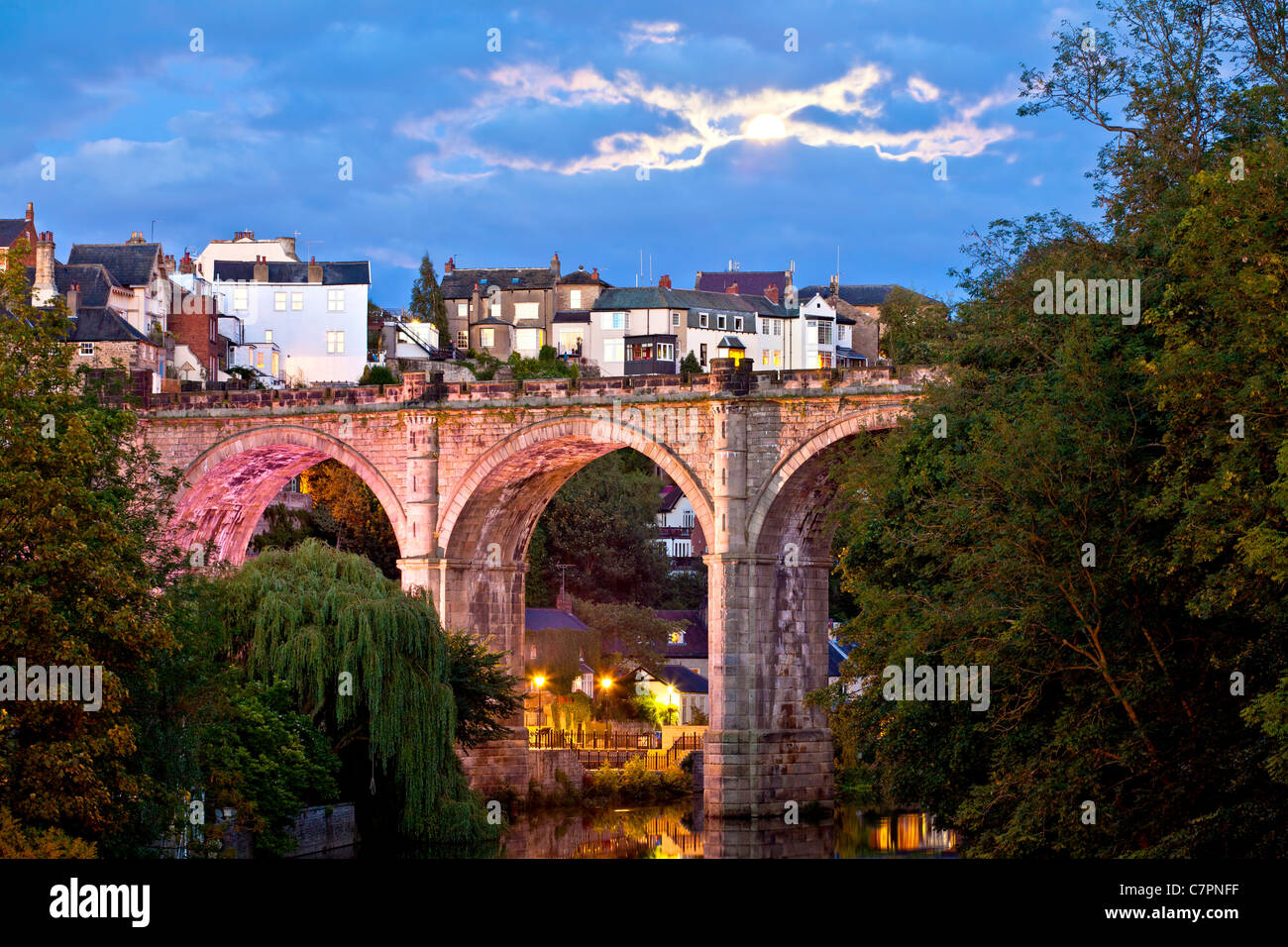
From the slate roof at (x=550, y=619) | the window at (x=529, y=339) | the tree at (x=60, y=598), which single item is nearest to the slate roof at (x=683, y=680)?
the slate roof at (x=550, y=619)

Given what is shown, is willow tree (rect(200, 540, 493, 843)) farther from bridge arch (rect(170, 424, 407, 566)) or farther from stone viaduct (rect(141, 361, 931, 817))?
bridge arch (rect(170, 424, 407, 566))

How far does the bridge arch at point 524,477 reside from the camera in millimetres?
43531

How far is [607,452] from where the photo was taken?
149 ft

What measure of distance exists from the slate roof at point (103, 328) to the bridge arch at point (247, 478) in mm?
19427

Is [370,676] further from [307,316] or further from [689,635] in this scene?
[307,316]

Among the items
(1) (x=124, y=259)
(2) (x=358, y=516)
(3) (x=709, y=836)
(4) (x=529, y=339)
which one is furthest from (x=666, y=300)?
(3) (x=709, y=836)

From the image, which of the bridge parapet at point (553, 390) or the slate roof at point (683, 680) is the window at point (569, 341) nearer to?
the slate roof at point (683, 680)

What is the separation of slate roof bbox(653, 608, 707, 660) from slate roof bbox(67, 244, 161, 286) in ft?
86.1

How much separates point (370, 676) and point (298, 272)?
55.5 metres

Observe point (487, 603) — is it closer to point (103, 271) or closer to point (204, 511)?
point (204, 511)

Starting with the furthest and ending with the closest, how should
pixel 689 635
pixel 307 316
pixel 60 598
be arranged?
pixel 307 316 → pixel 689 635 → pixel 60 598

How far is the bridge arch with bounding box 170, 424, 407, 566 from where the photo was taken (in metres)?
46.9

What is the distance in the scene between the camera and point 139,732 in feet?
81.6
